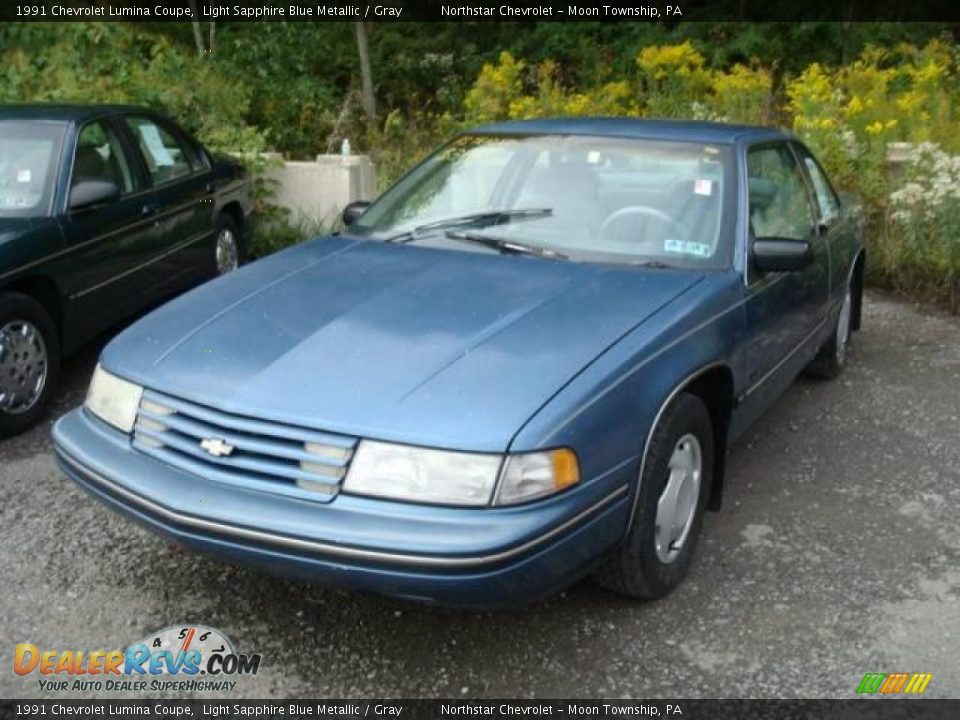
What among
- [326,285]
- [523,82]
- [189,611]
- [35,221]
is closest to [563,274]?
[326,285]

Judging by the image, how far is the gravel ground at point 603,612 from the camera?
2.99 metres

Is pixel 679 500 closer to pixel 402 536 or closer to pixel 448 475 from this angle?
pixel 448 475

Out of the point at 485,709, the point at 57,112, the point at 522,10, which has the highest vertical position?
the point at 522,10

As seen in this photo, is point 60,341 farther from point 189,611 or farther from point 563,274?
point 563,274

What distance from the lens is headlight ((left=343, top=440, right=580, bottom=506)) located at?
2.61 metres

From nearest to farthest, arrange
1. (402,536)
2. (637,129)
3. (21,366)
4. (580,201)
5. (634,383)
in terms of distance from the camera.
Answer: (402,536)
(634,383)
(580,201)
(637,129)
(21,366)

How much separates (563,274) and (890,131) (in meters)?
5.66

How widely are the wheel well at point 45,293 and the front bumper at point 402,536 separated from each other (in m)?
2.52

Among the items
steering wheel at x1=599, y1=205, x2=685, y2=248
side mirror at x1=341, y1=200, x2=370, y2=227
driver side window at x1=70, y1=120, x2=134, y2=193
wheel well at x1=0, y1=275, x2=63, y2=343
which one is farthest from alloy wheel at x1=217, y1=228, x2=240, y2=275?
steering wheel at x1=599, y1=205, x2=685, y2=248

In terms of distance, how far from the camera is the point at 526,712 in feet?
9.31

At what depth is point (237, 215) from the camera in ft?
24.3

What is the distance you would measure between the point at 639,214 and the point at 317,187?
516cm

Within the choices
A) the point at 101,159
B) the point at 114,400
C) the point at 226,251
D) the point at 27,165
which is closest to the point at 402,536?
the point at 114,400

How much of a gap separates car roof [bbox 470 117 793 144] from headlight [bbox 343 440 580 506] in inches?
81.4
